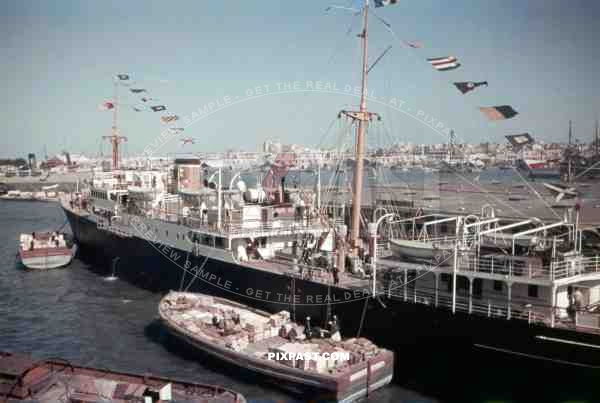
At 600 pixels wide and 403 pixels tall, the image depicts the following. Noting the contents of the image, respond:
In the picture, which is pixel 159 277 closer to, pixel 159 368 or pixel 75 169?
pixel 159 368

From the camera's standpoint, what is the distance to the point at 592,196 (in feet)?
164

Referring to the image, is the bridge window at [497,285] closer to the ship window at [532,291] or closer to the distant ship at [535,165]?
the ship window at [532,291]

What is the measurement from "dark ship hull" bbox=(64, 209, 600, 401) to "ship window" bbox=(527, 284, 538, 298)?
1.44 m

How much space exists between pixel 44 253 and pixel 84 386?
2656 centimetres

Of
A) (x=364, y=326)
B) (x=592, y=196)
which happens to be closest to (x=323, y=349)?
(x=364, y=326)

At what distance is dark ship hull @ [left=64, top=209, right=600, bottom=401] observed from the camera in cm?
1680

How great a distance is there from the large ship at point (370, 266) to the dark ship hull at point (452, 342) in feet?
0.16

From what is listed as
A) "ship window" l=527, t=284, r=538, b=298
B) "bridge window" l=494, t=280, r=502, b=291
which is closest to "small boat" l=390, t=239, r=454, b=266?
"bridge window" l=494, t=280, r=502, b=291

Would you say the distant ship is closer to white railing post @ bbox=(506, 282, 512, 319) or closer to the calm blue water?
white railing post @ bbox=(506, 282, 512, 319)

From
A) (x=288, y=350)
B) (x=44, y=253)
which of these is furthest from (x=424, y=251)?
(x=44, y=253)

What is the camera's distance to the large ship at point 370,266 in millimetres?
17984

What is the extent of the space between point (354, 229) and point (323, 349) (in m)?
8.24

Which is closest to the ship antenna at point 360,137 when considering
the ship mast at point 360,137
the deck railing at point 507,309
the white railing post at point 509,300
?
the ship mast at point 360,137

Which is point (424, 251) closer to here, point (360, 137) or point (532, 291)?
point (532, 291)
